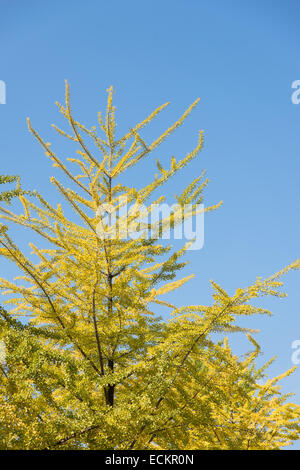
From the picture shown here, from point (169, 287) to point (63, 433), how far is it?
133 inches

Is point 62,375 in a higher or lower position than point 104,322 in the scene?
lower

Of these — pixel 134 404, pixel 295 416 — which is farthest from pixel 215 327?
pixel 295 416

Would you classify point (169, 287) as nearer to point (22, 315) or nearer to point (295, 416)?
point (22, 315)

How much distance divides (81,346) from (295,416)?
15.2 feet

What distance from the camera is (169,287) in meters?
7.48
